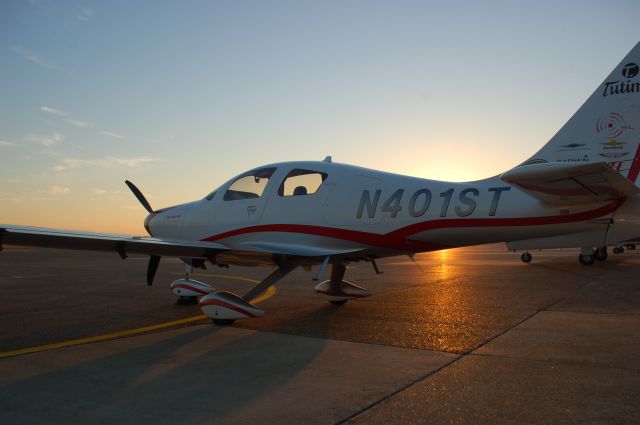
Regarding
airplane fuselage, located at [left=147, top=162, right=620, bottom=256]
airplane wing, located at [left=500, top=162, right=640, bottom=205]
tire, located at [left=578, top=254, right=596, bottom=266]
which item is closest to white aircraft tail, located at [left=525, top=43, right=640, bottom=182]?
airplane wing, located at [left=500, top=162, right=640, bottom=205]

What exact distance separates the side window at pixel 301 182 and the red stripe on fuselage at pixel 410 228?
622 mm

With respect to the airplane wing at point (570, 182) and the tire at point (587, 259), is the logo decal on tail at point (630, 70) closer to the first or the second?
the airplane wing at point (570, 182)

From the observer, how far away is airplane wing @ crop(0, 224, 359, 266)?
238 inches

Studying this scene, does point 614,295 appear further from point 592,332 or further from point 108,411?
point 108,411

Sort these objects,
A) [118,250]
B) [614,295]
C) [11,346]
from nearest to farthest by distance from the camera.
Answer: [11,346]
[118,250]
[614,295]

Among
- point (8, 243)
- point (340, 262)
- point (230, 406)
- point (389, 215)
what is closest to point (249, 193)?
point (340, 262)

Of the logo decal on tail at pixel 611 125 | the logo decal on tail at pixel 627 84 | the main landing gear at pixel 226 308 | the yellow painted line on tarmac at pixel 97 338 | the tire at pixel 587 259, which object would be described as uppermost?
the logo decal on tail at pixel 627 84

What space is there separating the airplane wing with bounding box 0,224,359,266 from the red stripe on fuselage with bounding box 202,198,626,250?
0.28 meters

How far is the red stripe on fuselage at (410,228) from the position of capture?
687 centimetres

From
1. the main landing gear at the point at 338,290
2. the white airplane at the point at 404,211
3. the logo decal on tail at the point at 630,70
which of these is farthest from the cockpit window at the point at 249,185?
the logo decal on tail at the point at 630,70

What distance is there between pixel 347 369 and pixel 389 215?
3.53 metres

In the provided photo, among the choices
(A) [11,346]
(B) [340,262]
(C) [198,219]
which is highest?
(C) [198,219]

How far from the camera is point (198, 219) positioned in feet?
32.2

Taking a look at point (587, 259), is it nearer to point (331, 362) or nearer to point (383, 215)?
point (383, 215)
